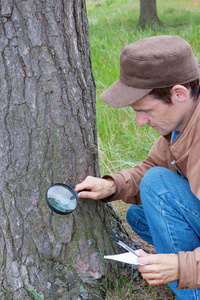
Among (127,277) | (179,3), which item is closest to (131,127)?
(127,277)

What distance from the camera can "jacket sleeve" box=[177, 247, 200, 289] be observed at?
5.19ft

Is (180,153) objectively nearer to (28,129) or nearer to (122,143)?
(28,129)

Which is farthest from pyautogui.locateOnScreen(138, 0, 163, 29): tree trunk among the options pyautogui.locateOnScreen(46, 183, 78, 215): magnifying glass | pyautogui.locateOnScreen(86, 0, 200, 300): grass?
pyautogui.locateOnScreen(46, 183, 78, 215): magnifying glass

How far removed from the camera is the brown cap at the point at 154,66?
5.36ft

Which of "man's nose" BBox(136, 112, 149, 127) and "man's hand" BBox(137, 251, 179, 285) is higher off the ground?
"man's nose" BBox(136, 112, 149, 127)

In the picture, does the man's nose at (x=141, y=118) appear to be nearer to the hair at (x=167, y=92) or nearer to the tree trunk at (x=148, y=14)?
the hair at (x=167, y=92)

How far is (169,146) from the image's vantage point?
5.91ft

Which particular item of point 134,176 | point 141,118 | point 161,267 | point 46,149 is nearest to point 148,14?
point 134,176

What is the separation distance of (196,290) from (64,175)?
32.2 inches

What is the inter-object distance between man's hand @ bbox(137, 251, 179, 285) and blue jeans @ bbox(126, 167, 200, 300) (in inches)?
6.8

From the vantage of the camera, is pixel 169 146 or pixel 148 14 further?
pixel 148 14

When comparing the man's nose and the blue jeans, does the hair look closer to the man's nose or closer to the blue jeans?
the man's nose

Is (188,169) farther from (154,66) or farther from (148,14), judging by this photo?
(148,14)

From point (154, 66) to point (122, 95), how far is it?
0.66 ft
